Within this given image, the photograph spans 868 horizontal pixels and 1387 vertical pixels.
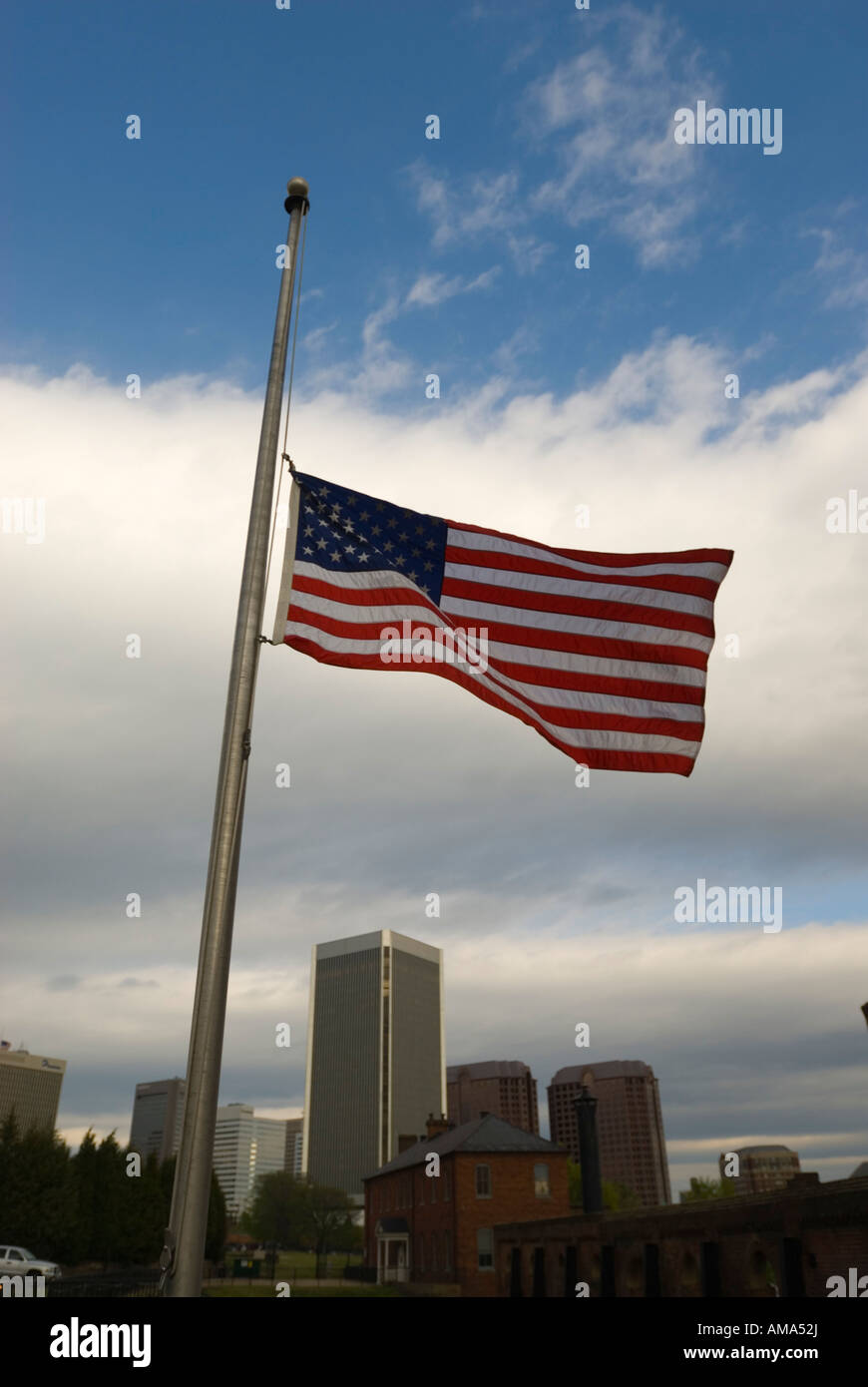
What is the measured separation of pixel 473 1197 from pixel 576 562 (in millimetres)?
53437

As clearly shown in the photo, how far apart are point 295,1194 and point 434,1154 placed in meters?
68.2

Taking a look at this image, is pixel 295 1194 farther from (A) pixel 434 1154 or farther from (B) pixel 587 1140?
(B) pixel 587 1140

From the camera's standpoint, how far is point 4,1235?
2137 inches

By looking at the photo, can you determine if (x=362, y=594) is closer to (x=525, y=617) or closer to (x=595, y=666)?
(x=525, y=617)

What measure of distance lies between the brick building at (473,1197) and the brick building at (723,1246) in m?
15.8

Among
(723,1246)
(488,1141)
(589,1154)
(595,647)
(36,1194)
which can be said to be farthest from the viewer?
(488,1141)

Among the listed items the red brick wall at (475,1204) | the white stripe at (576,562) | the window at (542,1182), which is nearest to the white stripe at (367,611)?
the white stripe at (576,562)

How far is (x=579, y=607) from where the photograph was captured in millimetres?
11422

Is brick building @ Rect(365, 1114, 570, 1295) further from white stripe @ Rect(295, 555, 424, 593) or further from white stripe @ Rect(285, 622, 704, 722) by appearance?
white stripe @ Rect(295, 555, 424, 593)

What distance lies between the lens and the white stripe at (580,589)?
1114cm

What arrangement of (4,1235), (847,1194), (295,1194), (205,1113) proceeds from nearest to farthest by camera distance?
(205,1113) < (847,1194) < (4,1235) < (295,1194)

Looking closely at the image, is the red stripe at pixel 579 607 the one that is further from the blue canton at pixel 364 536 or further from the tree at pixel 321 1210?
the tree at pixel 321 1210

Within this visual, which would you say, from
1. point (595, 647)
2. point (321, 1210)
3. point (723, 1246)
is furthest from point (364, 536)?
point (321, 1210)
